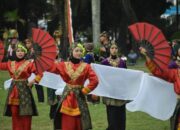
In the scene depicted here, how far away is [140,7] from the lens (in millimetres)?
36938

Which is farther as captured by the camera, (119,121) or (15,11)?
(15,11)

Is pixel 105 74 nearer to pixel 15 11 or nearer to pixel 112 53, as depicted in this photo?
pixel 112 53

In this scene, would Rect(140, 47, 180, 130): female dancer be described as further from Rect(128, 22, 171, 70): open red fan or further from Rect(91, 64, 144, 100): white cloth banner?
Rect(91, 64, 144, 100): white cloth banner

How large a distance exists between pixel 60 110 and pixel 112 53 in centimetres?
160

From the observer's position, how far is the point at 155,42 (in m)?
7.75

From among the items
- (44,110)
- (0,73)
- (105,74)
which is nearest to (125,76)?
(105,74)

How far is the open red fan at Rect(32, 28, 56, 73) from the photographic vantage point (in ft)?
27.0

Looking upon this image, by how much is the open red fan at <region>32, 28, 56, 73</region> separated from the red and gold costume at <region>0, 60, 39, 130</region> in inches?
27.4

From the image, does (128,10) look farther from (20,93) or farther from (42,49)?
(42,49)

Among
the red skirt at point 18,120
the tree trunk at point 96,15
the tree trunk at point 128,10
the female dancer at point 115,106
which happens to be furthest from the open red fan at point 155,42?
the tree trunk at point 128,10

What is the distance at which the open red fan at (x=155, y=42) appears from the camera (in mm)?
7707

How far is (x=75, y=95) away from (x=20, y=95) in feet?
3.98

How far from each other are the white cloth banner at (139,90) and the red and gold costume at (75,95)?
1208mm

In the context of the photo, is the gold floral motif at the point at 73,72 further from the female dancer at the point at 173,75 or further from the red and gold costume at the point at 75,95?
the female dancer at the point at 173,75
